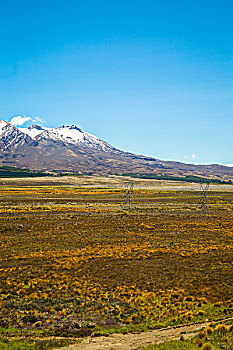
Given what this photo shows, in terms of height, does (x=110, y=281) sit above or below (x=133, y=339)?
below

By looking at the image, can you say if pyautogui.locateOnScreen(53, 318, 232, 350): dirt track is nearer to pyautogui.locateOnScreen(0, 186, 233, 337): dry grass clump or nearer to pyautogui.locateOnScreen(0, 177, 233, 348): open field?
pyautogui.locateOnScreen(0, 177, 233, 348): open field

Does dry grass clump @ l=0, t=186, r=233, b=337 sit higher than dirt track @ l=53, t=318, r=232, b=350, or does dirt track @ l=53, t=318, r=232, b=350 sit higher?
dirt track @ l=53, t=318, r=232, b=350

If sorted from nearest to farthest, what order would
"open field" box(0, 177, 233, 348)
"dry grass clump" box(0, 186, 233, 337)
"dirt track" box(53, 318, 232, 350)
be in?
"dirt track" box(53, 318, 232, 350), "open field" box(0, 177, 233, 348), "dry grass clump" box(0, 186, 233, 337)

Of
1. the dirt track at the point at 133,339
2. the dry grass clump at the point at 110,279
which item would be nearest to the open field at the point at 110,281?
the dry grass clump at the point at 110,279

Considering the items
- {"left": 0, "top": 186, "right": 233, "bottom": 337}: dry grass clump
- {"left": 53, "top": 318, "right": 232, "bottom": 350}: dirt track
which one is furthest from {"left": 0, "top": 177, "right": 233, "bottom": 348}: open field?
{"left": 53, "top": 318, "right": 232, "bottom": 350}: dirt track

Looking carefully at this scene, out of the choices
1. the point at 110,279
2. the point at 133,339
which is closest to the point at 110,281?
the point at 110,279

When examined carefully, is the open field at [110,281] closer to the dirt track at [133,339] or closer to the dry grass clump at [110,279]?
the dry grass clump at [110,279]

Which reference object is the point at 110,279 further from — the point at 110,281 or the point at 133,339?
the point at 133,339

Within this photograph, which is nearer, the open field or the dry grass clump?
the open field

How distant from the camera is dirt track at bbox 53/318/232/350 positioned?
42.4 ft

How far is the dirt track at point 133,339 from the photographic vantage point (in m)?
12.9

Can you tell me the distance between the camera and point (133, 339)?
13680mm

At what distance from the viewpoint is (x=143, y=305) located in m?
17.9

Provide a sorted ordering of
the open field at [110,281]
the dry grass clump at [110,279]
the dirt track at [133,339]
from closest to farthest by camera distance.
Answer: the dirt track at [133,339] → the open field at [110,281] → the dry grass clump at [110,279]
